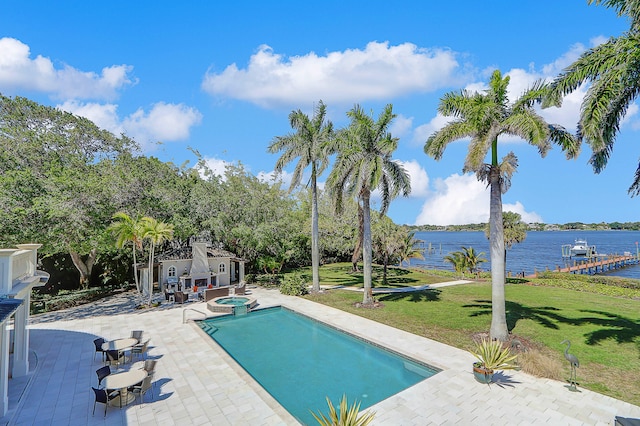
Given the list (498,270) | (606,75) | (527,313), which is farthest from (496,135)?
(527,313)

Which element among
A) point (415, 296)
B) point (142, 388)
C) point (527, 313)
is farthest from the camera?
point (415, 296)

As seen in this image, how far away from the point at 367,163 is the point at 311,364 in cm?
1074

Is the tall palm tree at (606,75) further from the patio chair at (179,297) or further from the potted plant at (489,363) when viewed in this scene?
the patio chair at (179,297)

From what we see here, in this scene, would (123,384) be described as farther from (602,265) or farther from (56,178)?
(602,265)

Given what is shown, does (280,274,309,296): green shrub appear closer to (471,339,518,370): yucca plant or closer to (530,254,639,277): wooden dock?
(471,339,518,370): yucca plant

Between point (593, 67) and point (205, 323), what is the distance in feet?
62.5

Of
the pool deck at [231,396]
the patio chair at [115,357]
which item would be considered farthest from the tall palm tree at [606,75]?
the patio chair at [115,357]

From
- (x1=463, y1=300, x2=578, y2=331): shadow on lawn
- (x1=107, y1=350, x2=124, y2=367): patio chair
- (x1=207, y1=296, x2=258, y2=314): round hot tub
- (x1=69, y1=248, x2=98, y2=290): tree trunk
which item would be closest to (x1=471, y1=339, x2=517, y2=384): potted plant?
(x1=463, y1=300, x2=578, y2=331): shadow on lawn

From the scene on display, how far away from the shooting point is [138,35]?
54.0 feet

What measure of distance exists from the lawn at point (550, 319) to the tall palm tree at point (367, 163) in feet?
10.7

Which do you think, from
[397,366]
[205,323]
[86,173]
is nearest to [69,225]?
[86,173]

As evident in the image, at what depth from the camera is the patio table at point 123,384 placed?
8266 millimetres

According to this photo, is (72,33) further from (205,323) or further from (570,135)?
(570,135)

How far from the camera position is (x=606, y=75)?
30.6 feet
